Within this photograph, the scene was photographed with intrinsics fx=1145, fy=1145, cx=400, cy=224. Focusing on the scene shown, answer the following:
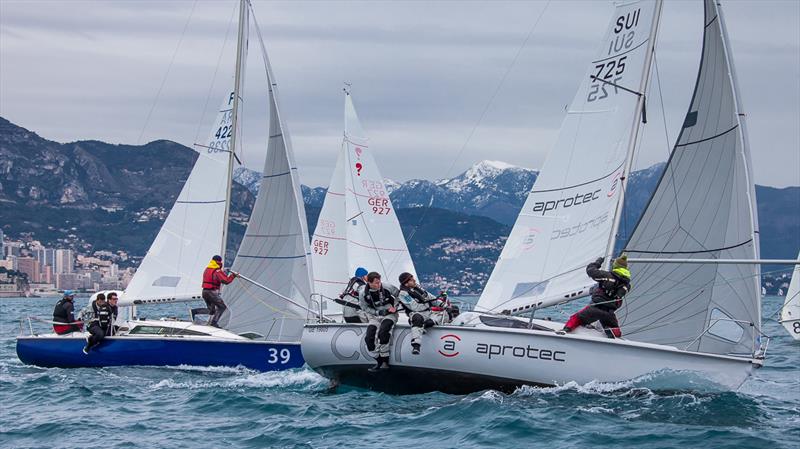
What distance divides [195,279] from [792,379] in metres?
12.3

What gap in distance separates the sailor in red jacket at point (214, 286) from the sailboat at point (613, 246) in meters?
5.42

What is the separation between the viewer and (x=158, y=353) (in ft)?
72.4

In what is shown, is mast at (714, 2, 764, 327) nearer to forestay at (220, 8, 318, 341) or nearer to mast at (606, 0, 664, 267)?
mast at (606, 0, 664, 267)

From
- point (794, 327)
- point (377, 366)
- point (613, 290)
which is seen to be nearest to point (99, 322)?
point (377, 366)

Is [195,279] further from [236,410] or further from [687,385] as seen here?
[687,385]

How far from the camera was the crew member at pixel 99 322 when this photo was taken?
2228cm

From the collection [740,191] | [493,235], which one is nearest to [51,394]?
[740,191]

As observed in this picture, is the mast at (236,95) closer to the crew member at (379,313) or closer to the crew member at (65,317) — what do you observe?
the crew member at (65,317)

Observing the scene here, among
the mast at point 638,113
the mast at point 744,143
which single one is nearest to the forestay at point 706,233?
the mast at point 744,143

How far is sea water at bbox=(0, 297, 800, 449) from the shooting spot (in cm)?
1320

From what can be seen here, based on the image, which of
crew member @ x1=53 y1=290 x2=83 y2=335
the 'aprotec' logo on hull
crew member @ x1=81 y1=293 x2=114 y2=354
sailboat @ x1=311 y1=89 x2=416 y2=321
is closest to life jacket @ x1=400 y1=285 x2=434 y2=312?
the 'aprotec' logo on hull

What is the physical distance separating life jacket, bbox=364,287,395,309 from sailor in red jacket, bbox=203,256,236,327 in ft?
20.2

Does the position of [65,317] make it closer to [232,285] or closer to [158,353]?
[158,353]

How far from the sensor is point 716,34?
16.9 m
